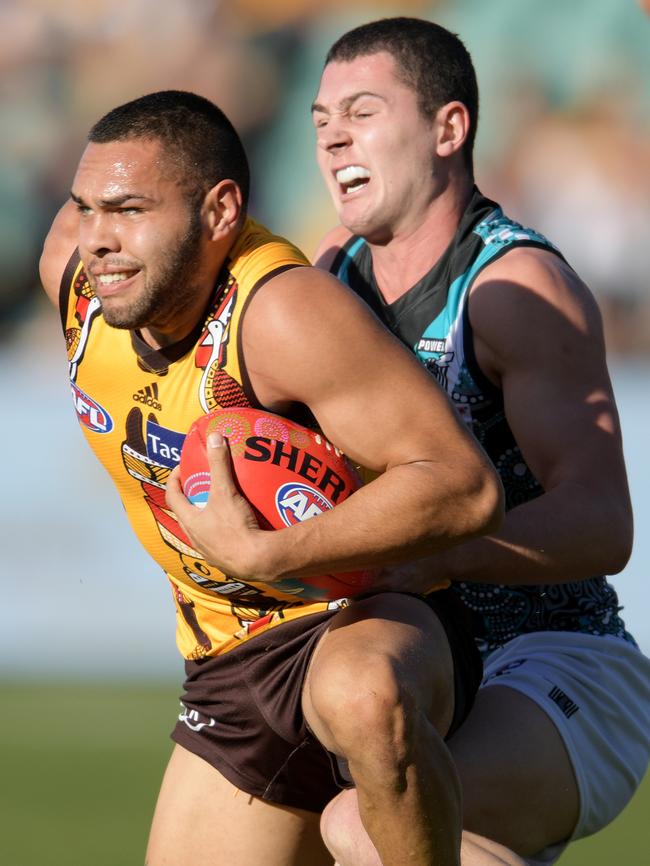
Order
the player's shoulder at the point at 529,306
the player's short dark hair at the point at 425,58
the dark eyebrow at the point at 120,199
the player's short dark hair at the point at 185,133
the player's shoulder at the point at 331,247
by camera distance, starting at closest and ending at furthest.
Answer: the dark eyebrow at the point at 120,199, the player's short dark hair at the point at 185,133, the player's shoulder at the point at 529,306, the player's short dark hair at the point at 425,58, the player's shoulder at the point at 331,247

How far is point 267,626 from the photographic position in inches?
154

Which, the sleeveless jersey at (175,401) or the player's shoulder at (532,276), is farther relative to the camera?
the player's shoulder at (532,276)

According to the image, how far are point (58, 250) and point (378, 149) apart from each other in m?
1.06

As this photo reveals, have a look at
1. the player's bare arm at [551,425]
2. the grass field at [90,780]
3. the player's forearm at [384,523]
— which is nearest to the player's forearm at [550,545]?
the player's bare arm at [551,425]

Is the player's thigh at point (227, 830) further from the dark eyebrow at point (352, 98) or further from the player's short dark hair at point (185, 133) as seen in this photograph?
the dark eyebrow at point (352, 98)

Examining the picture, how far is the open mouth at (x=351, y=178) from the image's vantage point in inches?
176

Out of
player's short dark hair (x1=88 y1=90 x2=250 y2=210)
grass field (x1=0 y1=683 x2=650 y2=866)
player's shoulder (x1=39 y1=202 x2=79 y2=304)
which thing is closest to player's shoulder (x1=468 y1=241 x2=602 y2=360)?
player's short dark hair (x1=88 y1=90 x2=250 y2=210)

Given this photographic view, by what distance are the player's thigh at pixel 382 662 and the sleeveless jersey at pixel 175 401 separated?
0.33 meters

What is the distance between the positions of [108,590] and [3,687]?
0.85 meters

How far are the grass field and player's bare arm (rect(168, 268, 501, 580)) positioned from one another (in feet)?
8.08

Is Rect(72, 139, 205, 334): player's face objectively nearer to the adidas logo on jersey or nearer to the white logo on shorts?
the adidas logo on jersey

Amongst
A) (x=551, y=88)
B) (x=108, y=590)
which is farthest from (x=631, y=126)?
(x=108, y=590)

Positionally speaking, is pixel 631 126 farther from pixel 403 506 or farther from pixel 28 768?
pixel 403 506

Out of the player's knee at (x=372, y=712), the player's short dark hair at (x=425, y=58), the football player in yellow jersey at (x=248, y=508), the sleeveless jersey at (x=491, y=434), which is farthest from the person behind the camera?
the player's short dark hair at (x=425, y=58)
